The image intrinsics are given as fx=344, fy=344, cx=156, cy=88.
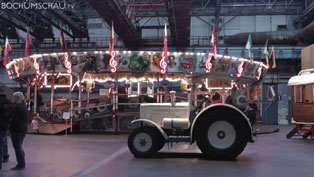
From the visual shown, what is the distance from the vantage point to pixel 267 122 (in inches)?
1177

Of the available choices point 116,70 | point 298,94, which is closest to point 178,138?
point 298,94

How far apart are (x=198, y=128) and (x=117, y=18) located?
16159 mm

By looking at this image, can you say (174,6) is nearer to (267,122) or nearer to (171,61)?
(171,61)

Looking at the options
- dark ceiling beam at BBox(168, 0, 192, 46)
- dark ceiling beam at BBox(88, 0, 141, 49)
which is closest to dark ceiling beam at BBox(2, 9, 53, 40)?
dark ceiling beam at BBox(88, 0, 141, 49)

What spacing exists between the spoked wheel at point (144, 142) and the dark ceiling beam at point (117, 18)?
13.0 meters

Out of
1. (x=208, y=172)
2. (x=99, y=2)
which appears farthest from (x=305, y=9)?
(x=208, y=172)

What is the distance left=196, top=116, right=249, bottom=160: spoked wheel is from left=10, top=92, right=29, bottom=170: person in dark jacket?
439 centimetres

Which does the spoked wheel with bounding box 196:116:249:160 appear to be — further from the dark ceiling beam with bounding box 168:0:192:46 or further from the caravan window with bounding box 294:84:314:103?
the dark ceiling beam with bounding box 168:0:192:46

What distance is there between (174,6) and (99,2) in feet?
15.9

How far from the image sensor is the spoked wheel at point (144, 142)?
9523 millimetres

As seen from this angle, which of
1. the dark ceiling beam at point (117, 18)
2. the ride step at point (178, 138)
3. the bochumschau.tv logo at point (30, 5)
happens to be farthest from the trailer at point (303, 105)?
the bochumschau.tv logo at point (30, 5)

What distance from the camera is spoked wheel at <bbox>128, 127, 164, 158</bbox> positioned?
9523mm

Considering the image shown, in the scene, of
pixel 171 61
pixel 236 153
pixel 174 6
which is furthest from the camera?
pixel 174 6

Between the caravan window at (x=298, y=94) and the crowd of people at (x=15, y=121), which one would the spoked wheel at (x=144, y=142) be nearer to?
the crowd of people at (x=15, y=121)
